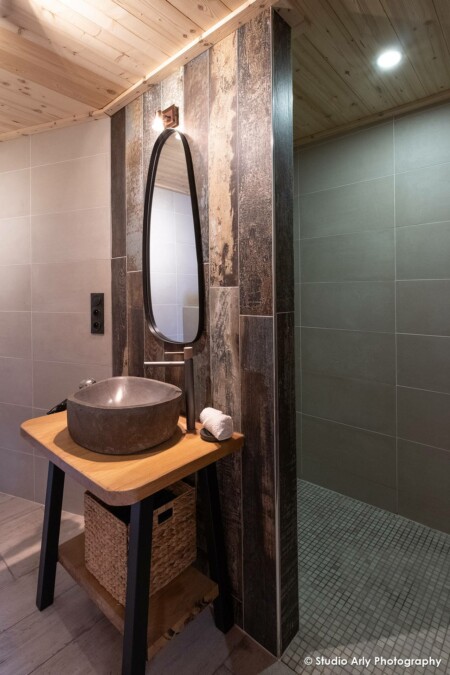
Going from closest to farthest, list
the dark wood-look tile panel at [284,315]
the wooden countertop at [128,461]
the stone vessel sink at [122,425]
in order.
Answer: the wooden countertop at [128,461] < the stone vessel sink at [122,425] < the dark wood-look tile panel at [284,315]

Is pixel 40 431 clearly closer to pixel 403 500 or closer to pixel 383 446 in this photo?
pixel 383 446

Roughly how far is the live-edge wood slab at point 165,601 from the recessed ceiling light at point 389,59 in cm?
222

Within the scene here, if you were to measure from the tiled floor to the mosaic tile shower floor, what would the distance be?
0.20 meters

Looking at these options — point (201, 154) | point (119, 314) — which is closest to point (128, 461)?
point (119, 314)

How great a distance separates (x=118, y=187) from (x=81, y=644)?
194cm

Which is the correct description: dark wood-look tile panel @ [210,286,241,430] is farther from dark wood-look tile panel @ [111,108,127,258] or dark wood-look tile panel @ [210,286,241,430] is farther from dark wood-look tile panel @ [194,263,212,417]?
dark wood-look tile panel @ [111,108,127,258]

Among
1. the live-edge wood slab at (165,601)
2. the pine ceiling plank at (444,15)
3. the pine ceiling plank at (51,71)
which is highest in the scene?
the pine ceiling plank at (444,15)

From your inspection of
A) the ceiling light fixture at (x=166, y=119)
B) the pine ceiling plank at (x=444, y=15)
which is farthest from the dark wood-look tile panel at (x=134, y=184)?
the pine ceiling plank at (x=444, y=15)

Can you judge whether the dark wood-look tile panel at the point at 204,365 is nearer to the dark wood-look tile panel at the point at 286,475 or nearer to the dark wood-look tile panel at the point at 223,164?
the dark wood-look tile panel at the point at 223,164

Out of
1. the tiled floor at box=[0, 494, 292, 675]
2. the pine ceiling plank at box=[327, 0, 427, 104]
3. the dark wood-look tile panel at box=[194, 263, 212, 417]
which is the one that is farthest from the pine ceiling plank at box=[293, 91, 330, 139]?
the tiled floor at box=[0, 494, 292, 675]

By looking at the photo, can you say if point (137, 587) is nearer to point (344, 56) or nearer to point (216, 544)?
point (216, 544)

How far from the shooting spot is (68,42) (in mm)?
1363

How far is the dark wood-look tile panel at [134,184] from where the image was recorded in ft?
5.49

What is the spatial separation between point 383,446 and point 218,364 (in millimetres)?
1287
